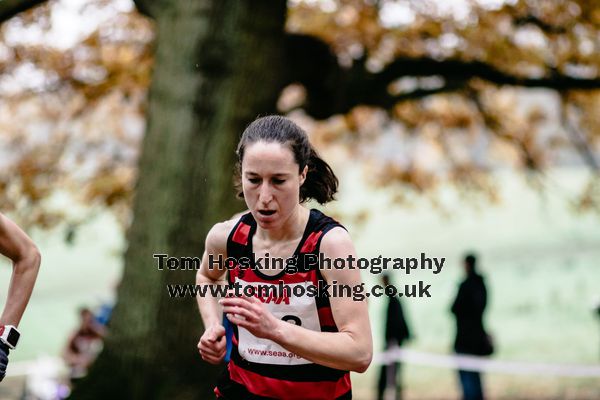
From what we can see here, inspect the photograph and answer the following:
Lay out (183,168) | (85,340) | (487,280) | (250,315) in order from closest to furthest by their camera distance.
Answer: (250,315)
(183,168)
(85,340)
(487,280)

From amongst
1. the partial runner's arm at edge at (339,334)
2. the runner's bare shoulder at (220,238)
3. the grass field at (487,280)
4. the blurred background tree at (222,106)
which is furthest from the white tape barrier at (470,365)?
the partial runner's arm at edge at (339,334)

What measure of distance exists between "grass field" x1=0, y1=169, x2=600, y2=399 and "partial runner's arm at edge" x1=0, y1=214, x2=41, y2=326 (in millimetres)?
6482

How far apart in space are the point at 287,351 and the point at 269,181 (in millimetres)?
594

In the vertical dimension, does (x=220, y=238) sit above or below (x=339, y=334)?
above

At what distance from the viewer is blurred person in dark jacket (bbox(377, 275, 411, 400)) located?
9.77m

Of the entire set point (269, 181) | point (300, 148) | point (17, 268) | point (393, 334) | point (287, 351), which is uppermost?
point (393, 334)

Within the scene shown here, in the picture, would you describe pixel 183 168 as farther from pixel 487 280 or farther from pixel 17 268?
pixel 487 280

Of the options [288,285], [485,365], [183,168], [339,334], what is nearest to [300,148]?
[288,285]

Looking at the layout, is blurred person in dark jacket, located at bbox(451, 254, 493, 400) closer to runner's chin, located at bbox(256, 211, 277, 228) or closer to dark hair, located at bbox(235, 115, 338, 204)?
dark hair, located at bbox(235, 115, 338, 204)

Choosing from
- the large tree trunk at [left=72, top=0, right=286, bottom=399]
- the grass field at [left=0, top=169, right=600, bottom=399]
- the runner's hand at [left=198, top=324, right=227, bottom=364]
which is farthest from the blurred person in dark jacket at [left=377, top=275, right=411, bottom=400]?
the runner's hand at [left=198, top=324, right=227, bottom=364]

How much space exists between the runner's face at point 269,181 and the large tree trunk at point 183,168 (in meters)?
4.23

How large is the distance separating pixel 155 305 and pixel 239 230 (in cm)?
404

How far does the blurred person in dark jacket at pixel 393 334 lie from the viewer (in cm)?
977

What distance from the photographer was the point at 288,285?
2.79 meters
